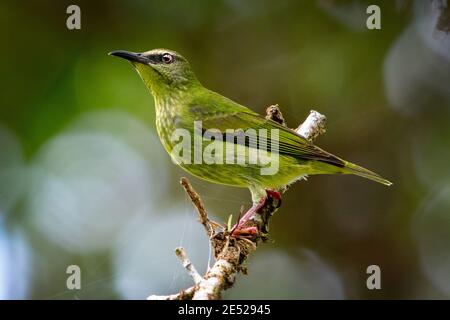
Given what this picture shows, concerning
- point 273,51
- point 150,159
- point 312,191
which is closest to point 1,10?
point 150,159

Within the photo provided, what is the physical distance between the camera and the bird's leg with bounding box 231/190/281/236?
4.73 metres

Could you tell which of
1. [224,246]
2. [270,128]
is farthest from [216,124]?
[224,246]

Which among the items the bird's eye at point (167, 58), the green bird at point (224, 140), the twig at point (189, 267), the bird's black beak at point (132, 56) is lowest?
the twig at point (189, 267)

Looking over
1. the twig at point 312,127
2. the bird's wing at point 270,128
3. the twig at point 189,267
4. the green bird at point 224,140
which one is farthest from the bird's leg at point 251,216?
the twig at point 189,267

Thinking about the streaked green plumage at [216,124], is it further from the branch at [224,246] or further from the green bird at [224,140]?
the branch at [224,246]

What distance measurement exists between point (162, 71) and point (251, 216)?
1574 mm

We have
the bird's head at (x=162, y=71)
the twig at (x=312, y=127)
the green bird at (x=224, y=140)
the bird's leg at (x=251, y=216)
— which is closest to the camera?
the bird's leg at (x=251, y=216)

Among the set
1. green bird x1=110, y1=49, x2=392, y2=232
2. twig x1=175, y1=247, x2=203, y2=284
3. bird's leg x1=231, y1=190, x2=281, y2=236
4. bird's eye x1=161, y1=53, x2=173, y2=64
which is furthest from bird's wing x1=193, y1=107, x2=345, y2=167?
twig x1=175, y1=247, x2=203, y2=284

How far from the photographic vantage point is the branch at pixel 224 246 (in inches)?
134

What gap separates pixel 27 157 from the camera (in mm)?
5543

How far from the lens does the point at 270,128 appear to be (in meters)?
5.34

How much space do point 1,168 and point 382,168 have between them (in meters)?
4.14

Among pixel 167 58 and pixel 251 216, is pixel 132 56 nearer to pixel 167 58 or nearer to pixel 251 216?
pixel 167 58

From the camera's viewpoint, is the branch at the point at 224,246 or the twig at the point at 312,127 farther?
the twig at the point at 312,127
